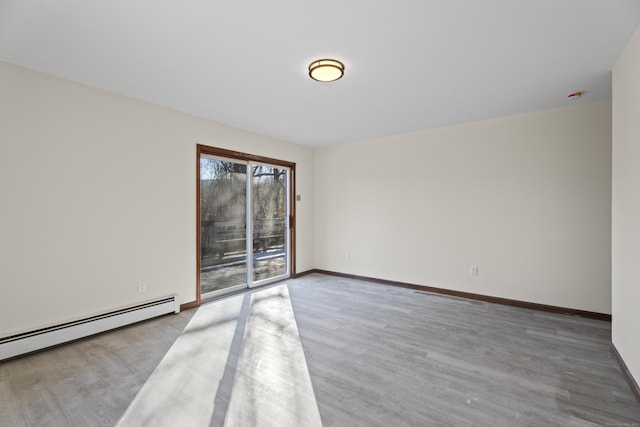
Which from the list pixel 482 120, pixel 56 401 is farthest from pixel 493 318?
pixel 56 401

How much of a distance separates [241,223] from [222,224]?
0.33 m

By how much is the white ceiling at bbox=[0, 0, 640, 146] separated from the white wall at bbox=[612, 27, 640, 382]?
0.24m

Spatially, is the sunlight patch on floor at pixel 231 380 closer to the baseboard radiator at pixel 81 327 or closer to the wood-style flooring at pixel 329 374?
the wood-style flooring at pixel 329 374

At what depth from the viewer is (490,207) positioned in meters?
4.09

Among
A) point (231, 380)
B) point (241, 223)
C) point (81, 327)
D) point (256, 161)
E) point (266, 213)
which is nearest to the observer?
point (231, 380)

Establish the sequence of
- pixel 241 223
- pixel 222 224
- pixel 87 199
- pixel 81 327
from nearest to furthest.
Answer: pixel 81 327 → pixel 87 199 → pixel 222 224 → pixel 241 223

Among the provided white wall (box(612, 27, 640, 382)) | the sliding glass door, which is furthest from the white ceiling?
the sliding glass door

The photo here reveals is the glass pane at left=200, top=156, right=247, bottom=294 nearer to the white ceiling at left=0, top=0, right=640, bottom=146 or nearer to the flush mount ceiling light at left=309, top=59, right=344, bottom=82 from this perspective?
the white ceiling at left=0, top=0, right=640, bottom=146

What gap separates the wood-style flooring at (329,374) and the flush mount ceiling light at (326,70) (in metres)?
2.45

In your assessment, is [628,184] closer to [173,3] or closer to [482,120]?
[482,120]

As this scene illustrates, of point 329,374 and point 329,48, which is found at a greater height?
point 329,48

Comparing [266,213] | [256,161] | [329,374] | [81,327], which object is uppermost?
[256,161]

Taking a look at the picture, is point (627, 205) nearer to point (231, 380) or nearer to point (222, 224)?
point (231, 380)

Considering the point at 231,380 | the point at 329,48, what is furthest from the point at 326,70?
the point at 231,380
